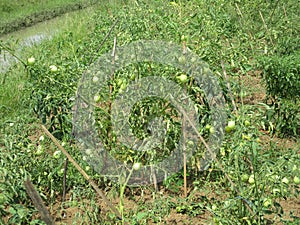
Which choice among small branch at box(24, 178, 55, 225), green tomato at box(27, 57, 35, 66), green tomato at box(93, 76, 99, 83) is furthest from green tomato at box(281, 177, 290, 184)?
green tomato at box(27, 57, 35, 66)

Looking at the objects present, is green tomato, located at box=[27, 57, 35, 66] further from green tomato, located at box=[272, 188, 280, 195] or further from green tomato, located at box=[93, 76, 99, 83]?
green tomato, located at box=[272, 188, 280, 195]

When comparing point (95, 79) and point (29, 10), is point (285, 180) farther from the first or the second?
point (29, 10)

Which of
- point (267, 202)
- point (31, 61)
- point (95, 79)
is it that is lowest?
point (267, 202)

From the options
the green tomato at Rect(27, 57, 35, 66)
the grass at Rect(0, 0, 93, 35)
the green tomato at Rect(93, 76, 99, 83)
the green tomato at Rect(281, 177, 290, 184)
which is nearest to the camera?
the green tomato at Rect(281, 177, 290, 184)

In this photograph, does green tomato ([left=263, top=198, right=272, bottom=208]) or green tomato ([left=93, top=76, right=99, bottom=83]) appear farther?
green tomato ([left=93, top=76, right=99, bottom=83])

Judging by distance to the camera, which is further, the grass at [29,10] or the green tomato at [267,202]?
the grass at [29,10]

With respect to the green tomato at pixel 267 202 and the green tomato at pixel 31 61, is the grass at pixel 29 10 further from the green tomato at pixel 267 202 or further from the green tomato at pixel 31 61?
the green tomato at pixel 267 202

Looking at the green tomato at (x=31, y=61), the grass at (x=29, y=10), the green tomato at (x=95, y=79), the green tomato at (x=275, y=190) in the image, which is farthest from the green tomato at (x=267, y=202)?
the grass at (x=29, y=10)

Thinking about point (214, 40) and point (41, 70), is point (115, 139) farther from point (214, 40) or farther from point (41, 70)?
point (214, 40)

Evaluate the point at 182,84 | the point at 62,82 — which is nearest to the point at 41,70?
the point at 62,82

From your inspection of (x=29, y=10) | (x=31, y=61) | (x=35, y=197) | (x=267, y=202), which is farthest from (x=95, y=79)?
(x=29, y=10)

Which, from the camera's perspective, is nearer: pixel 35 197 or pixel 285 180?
pixel 35 197

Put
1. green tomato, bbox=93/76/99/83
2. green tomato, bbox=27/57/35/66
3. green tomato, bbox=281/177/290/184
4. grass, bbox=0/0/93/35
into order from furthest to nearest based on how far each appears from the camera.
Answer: grass, bbox=0/0/93/35
green tomato, bbox=93/76/99/83
green tomato, bbox=27/57/35/66
green tomato, bbox=281/177/290/184

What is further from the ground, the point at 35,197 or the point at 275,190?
the point at 35,197
